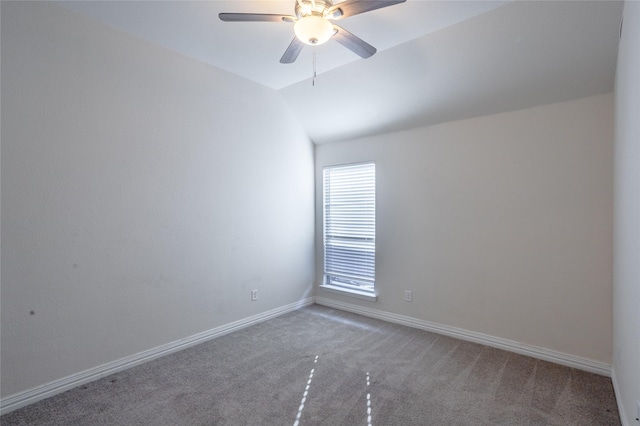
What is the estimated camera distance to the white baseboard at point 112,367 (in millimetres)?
2158

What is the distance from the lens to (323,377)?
2.55 metres

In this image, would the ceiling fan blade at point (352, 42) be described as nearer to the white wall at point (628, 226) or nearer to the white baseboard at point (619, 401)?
the white wall at point (628, 226)

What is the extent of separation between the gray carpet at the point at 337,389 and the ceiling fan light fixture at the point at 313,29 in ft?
7.62

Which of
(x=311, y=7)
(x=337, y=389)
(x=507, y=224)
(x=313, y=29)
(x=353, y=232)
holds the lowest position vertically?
(x=337, y=389)

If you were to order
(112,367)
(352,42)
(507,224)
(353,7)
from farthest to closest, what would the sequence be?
(507,224) → (112,367) → (352,42) → (353,7)

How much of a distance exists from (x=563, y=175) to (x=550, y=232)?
0.50 meters

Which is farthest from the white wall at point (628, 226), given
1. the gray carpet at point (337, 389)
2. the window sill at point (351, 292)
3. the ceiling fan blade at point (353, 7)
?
the window sill at point (351, 292)

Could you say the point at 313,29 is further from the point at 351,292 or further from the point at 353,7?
the point at 351,292

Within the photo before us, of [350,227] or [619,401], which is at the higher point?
[350,227]

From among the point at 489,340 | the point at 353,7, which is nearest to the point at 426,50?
the point at 353,7

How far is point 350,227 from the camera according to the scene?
427 centimetres

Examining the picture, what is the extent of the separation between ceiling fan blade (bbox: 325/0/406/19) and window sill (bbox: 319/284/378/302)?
10.1 feet

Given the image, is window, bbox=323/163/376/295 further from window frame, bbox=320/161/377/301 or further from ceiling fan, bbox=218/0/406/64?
ceiling fan, bbox=218/0/406/64

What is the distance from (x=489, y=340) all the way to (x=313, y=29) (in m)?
3.10
